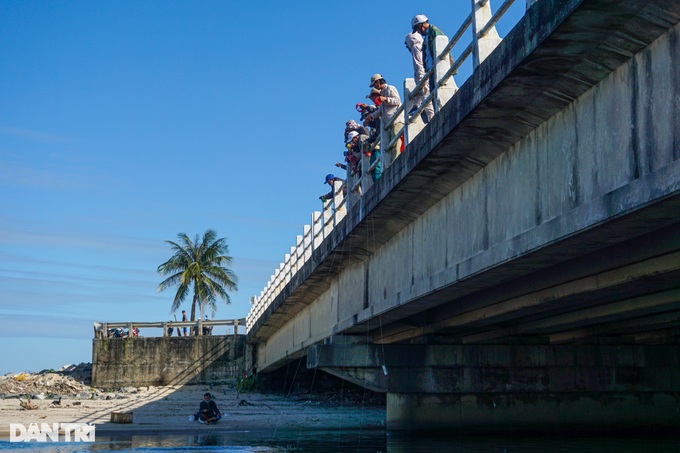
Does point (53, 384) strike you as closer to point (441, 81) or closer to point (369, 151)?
point (369, 151)

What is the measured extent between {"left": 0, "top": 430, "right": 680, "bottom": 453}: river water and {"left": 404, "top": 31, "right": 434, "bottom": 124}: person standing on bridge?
6059 mm

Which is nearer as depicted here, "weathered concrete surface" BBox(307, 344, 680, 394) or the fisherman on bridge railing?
the fisherman on bridge railing

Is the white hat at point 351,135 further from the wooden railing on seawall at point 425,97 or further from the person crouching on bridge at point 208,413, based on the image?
the person crouching on bridge at point 208,413

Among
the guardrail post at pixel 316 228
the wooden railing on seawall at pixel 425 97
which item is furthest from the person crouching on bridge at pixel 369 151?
the guardrail post at pixel 316 228

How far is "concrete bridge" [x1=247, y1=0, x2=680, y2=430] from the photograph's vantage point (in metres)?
7.75

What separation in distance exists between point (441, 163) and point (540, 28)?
370 centimetres

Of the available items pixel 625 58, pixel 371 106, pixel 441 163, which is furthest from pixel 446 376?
pixel 625 58

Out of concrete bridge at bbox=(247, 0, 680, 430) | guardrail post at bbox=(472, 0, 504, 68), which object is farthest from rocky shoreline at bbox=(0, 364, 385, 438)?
guardrail post at bbox=(472, 0, 504, 68)

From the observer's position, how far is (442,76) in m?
11.9

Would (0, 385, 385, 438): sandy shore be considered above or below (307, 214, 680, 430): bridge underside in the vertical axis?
below

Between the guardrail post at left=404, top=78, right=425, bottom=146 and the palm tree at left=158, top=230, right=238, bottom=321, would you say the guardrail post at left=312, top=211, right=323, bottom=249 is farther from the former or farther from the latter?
the palm tree at left=158, top=230, right=238, bottom=321

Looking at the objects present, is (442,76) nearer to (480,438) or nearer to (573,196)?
(573,196)

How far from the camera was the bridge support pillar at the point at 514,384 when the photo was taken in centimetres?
1944

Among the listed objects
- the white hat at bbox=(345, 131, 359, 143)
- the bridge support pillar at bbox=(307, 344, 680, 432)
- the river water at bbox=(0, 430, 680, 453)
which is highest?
the white hat at bbox=(345, 131, 359, 143)
